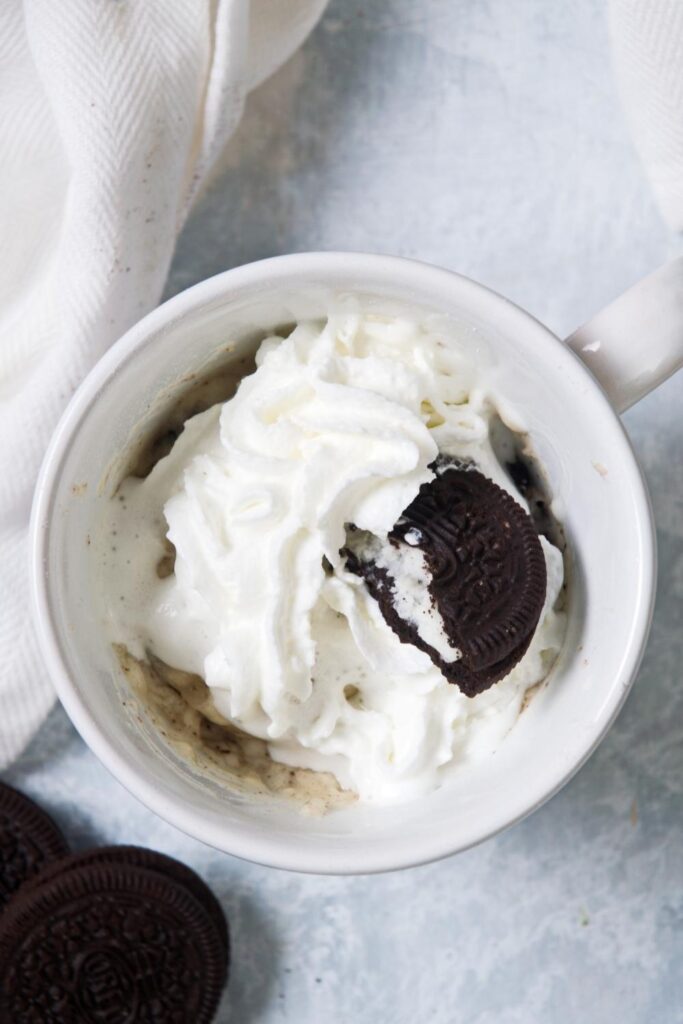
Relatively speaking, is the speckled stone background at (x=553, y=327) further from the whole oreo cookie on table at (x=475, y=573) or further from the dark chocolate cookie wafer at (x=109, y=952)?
the whole oreo cookie on table at (x=475, y=573)

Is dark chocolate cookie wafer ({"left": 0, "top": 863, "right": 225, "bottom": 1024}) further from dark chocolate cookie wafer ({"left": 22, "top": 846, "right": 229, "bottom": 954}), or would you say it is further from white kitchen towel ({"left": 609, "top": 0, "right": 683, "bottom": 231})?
white kitchen towel ({"left": 609, "top": 0, "right": 683, "bottom": 231})

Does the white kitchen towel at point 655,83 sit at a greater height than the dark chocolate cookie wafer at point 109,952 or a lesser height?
greater

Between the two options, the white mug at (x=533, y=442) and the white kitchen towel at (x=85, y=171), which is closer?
the white mug at (x=533, y=442)

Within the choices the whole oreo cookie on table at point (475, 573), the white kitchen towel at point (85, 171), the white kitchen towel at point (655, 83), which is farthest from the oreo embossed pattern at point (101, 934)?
the white kitchen towel at point (655, 83)

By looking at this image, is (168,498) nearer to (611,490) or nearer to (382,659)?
(382,659)

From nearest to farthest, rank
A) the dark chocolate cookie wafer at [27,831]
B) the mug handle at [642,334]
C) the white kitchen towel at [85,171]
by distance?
the mug handle at [642,334] → the white kitchen towel at [85,171] → the dark chocolate cookie wafer at [27,831]

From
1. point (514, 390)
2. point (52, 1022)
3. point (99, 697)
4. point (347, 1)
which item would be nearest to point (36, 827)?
point (52, 1022)

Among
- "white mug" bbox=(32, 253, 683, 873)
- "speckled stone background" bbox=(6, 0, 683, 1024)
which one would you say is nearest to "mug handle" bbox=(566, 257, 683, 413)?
"white mug" bbox=(32, 253, 683, 873)
